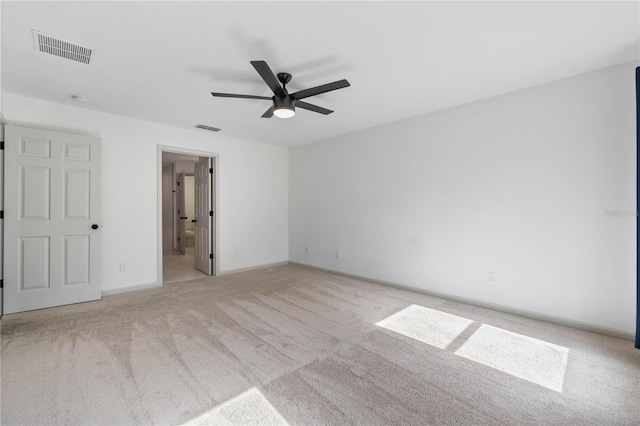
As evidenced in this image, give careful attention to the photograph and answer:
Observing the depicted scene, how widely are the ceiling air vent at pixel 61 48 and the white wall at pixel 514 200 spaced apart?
3.58 meters

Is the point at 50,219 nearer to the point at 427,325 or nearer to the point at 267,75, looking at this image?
the point at 267,75

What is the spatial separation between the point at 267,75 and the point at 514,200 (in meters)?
2.95

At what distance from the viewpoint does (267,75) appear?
219cm

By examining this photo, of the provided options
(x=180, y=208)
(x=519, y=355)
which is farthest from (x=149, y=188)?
(x=519, y=355)

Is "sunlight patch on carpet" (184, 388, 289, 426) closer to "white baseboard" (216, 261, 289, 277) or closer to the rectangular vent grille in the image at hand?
"white baseboard" (216, 261, 289, 277)

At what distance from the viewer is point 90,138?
359cm

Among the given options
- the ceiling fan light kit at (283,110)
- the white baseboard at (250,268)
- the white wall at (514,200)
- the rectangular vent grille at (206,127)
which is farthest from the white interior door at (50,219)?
the white wall at (514,200)

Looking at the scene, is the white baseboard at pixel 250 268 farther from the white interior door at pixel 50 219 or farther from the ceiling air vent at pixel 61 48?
the ceiling air vent at pixel 61 48

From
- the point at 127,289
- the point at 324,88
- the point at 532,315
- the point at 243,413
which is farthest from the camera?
the point at 127,289

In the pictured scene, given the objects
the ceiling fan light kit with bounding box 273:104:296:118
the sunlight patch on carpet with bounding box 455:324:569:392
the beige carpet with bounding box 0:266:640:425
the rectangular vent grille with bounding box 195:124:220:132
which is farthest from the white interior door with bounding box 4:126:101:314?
the sunlight patch on carpet with bounding box 455:324:569:392

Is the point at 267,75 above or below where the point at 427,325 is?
above

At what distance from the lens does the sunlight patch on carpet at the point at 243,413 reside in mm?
1593

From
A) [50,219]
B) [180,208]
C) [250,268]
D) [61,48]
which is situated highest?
[61,48]

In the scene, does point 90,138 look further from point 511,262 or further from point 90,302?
point 511,262
